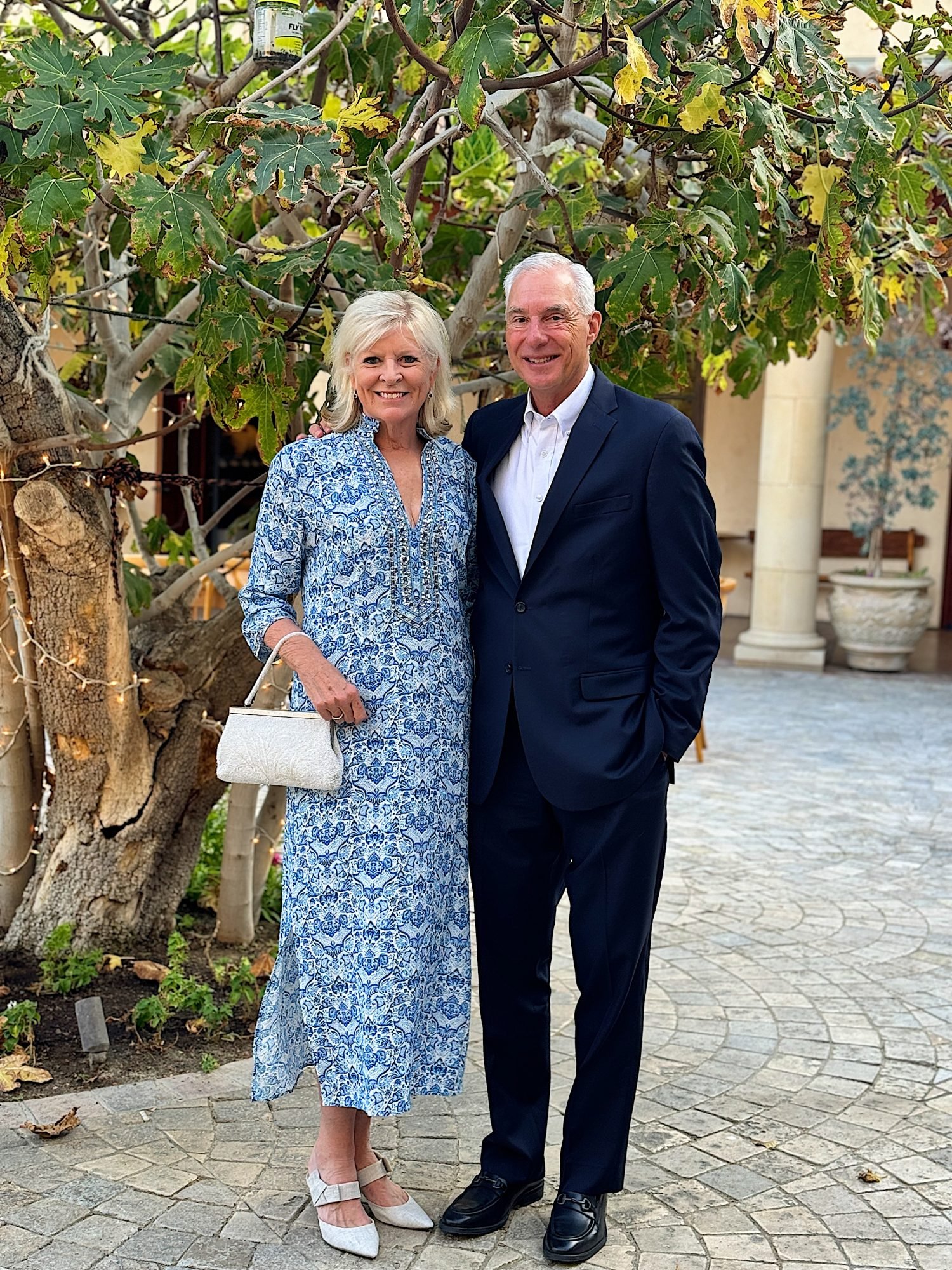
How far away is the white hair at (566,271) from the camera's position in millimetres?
2857

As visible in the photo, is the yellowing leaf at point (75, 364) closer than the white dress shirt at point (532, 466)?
No

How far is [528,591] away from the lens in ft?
9.55

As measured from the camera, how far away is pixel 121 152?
9.57 feet

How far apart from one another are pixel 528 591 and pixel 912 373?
1009cm

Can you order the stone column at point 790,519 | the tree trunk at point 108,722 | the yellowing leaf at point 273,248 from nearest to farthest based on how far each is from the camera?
1. the yellowing leaf at point 273,248
2. the tree trunk at point 108,722
3. the stone column at point 790,519

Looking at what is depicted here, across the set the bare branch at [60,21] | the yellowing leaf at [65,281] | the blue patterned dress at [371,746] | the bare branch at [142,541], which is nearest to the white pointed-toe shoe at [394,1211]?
the blue patterned dress at [371,746]

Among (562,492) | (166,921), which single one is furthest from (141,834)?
(562,492)

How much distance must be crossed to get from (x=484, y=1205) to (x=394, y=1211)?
197 mm

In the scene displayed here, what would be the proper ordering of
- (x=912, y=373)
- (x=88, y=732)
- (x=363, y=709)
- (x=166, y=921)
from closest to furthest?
(x=363, y=709), (x=88, y=732), (x=166, y=921), (x=912, y=373)

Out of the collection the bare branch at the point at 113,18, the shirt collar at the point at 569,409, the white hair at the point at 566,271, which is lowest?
the shirt collar at the point at 569,409

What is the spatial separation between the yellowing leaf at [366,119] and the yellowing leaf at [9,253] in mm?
733

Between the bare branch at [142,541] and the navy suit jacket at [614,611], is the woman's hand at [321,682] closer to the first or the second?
the navy suit jacket at [614,611]

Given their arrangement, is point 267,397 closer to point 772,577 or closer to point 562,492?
point 562,492

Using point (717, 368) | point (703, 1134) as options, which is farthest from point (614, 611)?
point (717, 368)
